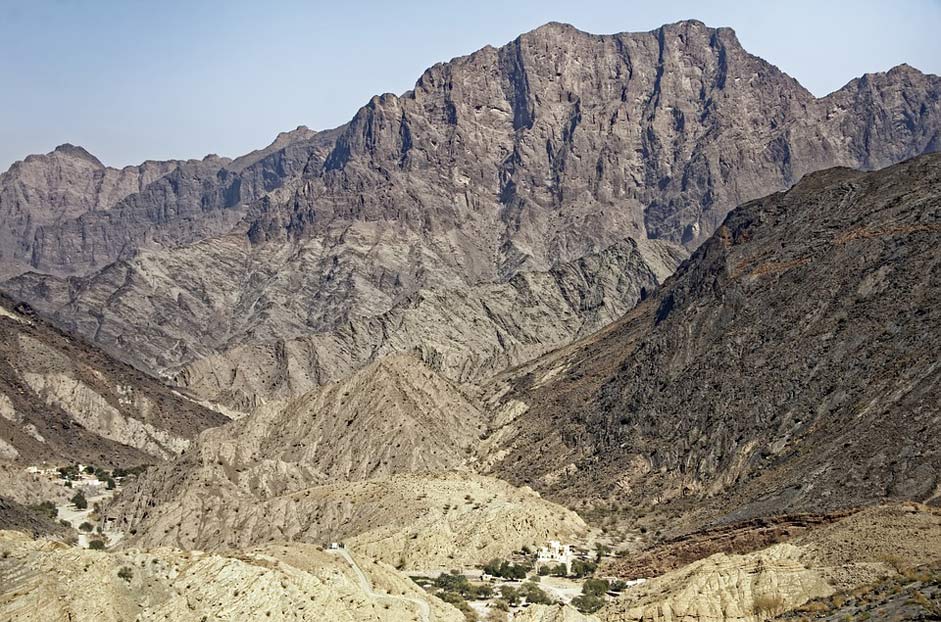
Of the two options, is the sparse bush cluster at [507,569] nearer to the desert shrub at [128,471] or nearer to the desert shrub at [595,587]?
the desert shrub at [595,587]

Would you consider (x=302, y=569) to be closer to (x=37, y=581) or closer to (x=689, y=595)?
(x=37, y=581)

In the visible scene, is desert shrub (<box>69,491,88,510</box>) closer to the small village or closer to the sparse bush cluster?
the small village

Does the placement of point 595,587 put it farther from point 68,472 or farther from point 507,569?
Answer: point 68,472

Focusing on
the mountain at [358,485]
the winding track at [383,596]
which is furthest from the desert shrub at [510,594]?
the winding track at [383,596]

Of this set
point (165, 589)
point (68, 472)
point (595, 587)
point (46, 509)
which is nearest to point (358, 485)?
point (595, 587)

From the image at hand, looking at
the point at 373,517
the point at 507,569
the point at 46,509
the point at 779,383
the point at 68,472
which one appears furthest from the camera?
the point at 68,472

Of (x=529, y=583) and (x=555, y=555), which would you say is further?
(x=555, y=555)
